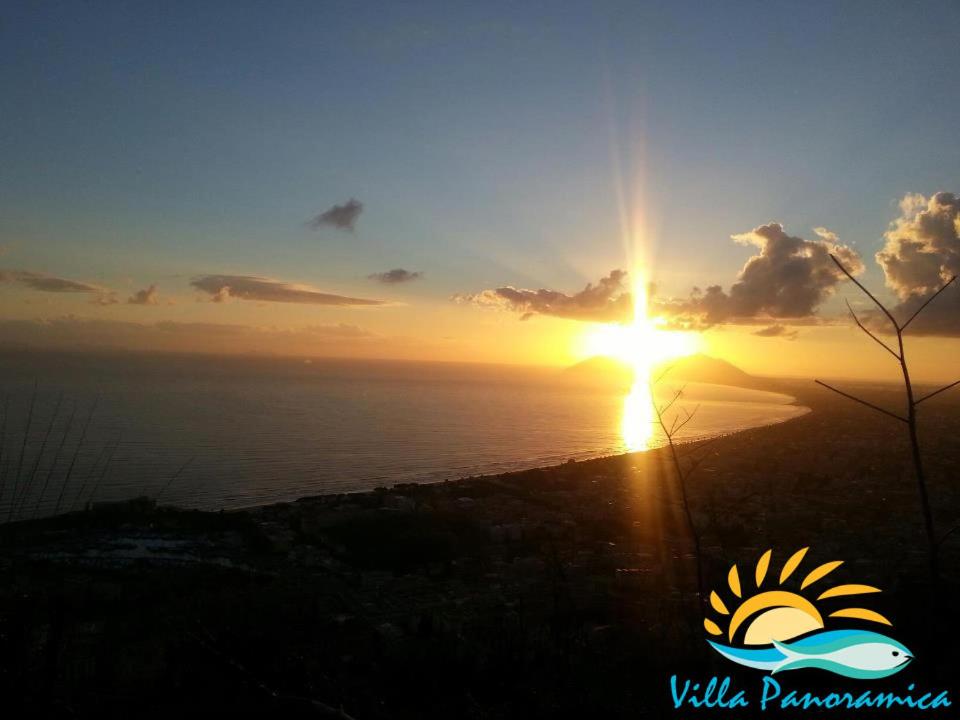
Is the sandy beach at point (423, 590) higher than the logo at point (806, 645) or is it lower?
lower

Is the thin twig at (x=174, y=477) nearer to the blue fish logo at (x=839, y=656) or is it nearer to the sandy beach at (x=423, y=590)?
the sandy beach at (x=423, y=590)

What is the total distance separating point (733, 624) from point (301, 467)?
30.0 metres

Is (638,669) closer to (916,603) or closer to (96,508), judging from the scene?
(916,603)

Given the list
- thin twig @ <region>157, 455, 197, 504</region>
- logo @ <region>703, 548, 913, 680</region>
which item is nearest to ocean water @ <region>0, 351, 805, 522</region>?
thin twig @ <region>157, 455, 197, 504</region>

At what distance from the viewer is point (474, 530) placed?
15.9m

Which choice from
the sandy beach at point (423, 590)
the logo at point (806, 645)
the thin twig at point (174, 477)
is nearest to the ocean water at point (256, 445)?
the thin twig at point (174, 477)

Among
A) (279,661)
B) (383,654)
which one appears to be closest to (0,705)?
(279,661)

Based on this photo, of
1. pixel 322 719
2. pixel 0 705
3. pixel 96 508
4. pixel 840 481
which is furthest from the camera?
pixel 840 481

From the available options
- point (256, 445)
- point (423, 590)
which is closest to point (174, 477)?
point (256, 445)

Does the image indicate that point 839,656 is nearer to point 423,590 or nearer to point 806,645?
point 806,645

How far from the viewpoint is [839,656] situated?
5.29m

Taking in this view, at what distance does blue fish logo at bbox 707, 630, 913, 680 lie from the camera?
526 centimetres

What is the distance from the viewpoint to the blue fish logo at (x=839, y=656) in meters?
5.26

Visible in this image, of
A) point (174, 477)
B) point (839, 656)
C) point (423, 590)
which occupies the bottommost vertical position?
point (423, 590)
